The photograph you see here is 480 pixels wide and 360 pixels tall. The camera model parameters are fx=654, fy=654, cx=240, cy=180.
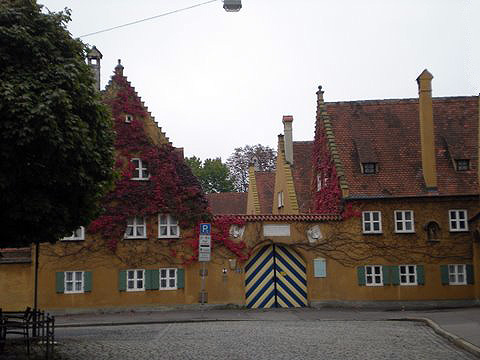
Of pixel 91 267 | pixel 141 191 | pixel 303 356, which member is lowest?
pixel 303 356

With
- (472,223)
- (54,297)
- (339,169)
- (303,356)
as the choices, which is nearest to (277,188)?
(339,169)

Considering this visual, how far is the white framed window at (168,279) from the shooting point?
94.4 feet

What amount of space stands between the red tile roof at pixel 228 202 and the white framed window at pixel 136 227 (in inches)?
1495

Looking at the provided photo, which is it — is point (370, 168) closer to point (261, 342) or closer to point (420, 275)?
point (420, 275)

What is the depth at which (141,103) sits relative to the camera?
30.5m

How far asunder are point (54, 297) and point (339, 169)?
14.3 metres

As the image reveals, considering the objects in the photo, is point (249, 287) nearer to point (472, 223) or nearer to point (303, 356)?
point (472, 223)

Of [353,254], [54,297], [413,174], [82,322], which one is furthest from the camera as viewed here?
[413,174]

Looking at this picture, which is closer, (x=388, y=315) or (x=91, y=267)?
(x=388, y=315)

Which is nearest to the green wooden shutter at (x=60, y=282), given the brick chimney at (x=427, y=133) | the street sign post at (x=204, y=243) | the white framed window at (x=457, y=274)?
the street sign post at (x=204, y=243)

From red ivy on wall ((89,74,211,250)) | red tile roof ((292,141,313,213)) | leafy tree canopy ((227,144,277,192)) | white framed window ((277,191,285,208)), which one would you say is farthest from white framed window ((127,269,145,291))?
leafy tree canopy ((227,144,277,192))

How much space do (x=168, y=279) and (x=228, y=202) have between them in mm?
39321

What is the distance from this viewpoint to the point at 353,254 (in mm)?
29766

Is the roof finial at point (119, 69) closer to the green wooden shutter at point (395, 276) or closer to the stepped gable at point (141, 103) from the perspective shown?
the stepped gable at point (141, 103)
